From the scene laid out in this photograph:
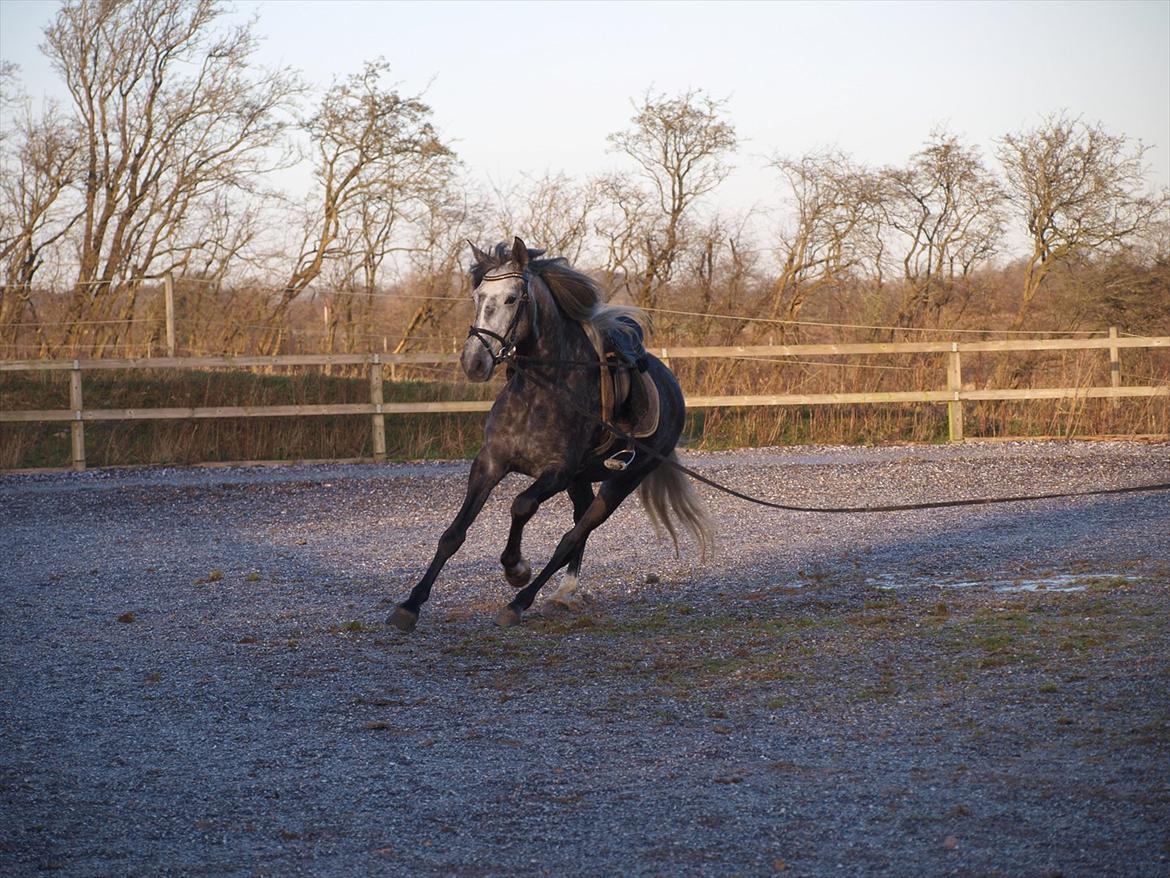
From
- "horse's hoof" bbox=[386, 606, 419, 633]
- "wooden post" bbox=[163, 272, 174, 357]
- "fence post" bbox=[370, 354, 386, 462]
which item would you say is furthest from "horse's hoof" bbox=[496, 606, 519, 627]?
"wooden post" bbox=[163, 272, 174, 357]

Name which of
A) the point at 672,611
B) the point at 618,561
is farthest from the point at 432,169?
the point at 672,611

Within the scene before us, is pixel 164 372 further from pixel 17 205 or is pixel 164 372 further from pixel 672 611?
pixel 672 611

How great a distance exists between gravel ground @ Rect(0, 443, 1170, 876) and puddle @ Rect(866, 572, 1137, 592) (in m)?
0.04

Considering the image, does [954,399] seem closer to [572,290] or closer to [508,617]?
[572,290]

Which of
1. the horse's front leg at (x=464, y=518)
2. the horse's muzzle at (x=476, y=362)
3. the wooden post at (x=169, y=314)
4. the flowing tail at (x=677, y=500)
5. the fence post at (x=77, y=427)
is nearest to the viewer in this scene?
the horse's muzzle at (x=476, y=362)

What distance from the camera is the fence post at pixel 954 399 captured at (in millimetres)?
17344

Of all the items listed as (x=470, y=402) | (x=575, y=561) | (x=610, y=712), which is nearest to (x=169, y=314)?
(x=470, y=402)

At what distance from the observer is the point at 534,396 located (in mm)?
6316

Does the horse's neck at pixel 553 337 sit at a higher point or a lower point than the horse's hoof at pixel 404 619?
higher

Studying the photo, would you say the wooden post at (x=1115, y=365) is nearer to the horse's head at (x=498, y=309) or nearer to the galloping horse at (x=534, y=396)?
the galloping horse at (x=534, y=396)

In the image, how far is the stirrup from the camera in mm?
6930

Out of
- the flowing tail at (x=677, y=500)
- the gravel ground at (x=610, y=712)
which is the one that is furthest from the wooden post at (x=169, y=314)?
the flowing tail at (x=677, y=500)

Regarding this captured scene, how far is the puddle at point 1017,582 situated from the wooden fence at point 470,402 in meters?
9.94

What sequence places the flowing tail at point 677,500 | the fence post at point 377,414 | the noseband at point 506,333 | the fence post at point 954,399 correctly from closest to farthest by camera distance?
the noseband at point 506,333 < the flowing tail at point 677,500 < the fence post at point 377,414 < the fence post at point 954,399
